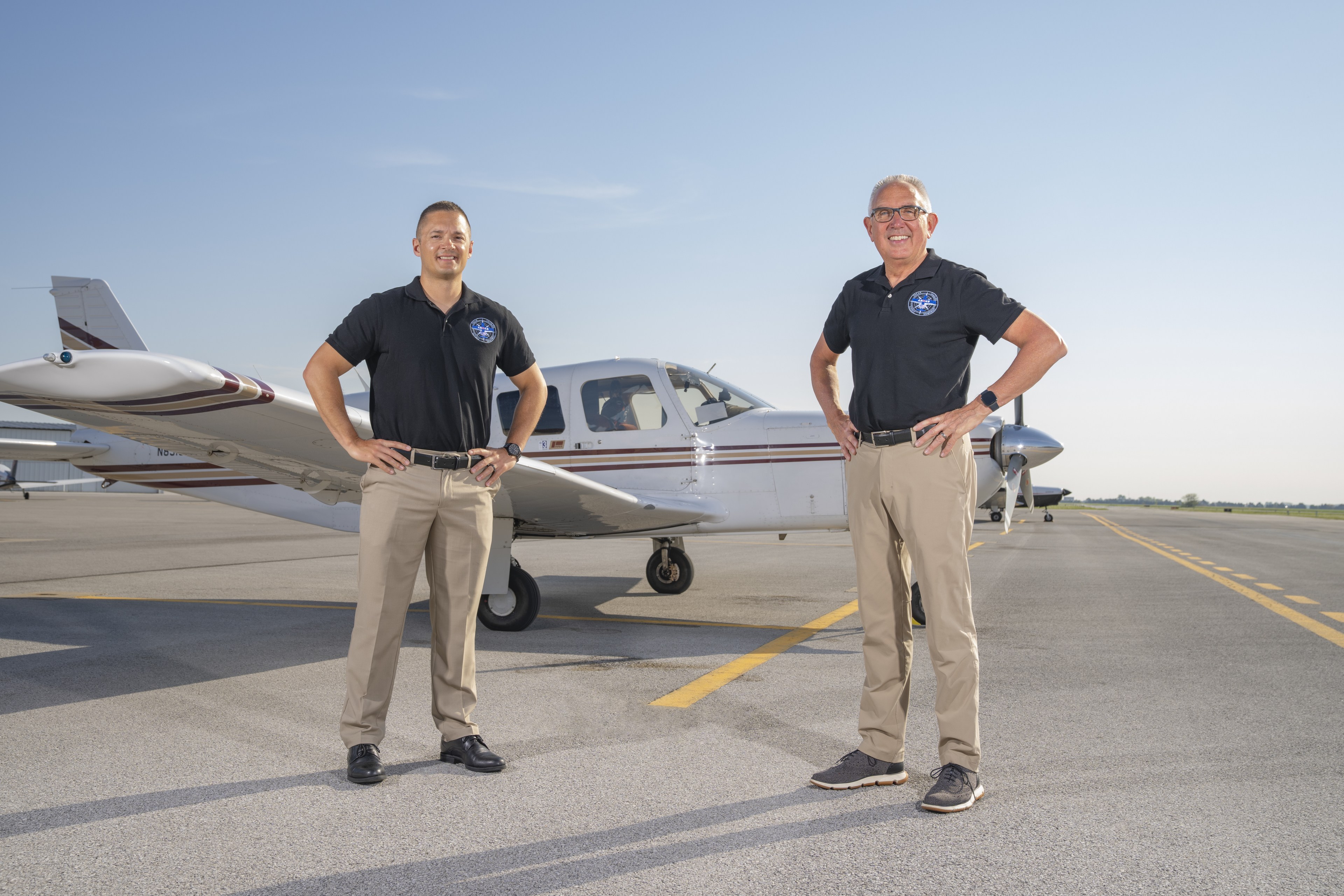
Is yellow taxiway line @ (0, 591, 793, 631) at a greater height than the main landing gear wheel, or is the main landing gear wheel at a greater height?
the main landing gear wheel

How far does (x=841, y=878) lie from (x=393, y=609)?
70.8 inches

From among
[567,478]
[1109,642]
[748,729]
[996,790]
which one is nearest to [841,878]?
[996,790]

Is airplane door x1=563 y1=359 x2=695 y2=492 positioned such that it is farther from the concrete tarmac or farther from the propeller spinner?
the propeller spinner

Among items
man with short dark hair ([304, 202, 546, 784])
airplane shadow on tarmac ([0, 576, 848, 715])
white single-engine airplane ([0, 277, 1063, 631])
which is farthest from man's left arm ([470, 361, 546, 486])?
white single-engine airplane ([0, 277, 1063, 631])

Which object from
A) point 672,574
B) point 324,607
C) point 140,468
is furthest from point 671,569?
point 140,468

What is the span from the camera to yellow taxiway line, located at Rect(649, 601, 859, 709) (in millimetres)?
4016

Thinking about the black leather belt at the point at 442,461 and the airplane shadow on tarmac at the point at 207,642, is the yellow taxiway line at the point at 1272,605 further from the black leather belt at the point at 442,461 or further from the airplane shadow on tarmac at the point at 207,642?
the black leather belt at the point at 442,461

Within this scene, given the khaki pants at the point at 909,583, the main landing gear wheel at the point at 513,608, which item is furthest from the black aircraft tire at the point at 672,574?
the khaki pants at the point at 909,583

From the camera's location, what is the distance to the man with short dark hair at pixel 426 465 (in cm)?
304

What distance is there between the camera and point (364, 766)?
9.23 feet

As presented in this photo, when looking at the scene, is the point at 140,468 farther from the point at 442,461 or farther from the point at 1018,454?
the point at 1018,454

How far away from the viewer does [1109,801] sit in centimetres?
262

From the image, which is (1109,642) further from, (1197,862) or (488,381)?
(488,381)

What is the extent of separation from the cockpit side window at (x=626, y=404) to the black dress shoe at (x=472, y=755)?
425cm
